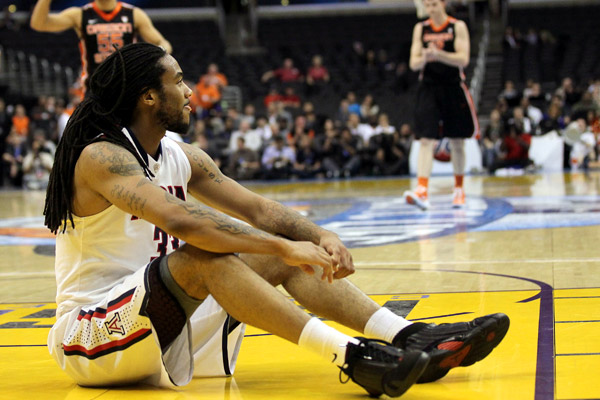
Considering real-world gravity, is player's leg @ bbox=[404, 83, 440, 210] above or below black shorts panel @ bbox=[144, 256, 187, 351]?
below

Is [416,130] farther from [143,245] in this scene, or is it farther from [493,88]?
[493,88]

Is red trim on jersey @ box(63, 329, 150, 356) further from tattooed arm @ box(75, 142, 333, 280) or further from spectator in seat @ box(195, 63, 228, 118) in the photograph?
spectator in seat @ box(195, 63, 228, 118)

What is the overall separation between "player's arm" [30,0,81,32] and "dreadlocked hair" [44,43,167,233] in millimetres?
4403

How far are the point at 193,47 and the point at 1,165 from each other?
30.0 ft

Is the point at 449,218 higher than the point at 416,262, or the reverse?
the point at 416,262

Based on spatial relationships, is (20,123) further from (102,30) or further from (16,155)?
(102,30)

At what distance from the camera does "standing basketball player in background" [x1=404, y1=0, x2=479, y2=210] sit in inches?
350

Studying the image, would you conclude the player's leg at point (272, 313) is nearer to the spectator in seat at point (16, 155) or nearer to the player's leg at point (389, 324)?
the player's leg at point (389, 324)

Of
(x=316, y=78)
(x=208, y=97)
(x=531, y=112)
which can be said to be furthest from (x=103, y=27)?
(x=316, y=78)

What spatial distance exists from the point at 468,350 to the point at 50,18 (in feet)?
18.5

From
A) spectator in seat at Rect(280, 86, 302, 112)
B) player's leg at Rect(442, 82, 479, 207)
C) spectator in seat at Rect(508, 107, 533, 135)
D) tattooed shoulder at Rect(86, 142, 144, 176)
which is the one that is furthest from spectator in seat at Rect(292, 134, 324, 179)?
tattooed shoulder at Rect(86, 142, 144, 176)

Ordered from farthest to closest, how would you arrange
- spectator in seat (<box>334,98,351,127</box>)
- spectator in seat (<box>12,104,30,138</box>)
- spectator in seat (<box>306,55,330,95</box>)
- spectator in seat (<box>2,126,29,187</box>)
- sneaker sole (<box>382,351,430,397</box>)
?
1. spectator in seat (<box>306,55,330,95</box>)
2. spectator in seat (<box>334,98,351,127</box>)
3. spectator in seat (<box>12,104,30,138</box>)
4. spectator in seat (<box>2,126,29,187</box>)
5. sneaker sole (<box>382,351,430,397</box>)

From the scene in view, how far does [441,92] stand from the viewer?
9.11m

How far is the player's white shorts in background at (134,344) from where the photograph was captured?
2578 mm
